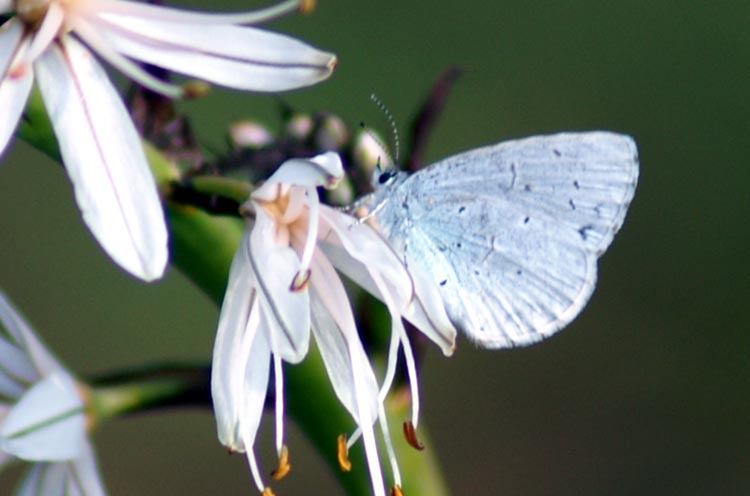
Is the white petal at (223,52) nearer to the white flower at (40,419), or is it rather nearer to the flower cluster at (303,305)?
the flower cluster at (303,305)

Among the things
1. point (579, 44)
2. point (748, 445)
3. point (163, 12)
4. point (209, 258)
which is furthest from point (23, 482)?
point (579, 44)

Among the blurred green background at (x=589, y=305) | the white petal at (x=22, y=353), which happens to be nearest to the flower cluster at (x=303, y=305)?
the white petal at (x=22, y=353)

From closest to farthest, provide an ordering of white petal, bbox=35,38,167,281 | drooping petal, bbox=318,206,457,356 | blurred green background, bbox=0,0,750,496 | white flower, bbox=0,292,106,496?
1. white petal, bbox=35,38,167,281
2. drooping petal, bbox=318,206,457,356
3. white flower, bbox=0,292,106,496
4. blurred green background, bbox=0,0,750,496

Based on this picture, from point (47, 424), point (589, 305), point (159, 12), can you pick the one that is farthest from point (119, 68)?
point (589, 305)

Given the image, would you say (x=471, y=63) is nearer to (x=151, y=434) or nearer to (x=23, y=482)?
(x=151, y=434)

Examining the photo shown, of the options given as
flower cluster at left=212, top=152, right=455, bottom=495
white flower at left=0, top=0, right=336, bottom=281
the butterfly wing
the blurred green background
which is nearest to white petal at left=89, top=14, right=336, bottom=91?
white flower at left=0, top=0, right=336, bottom=281

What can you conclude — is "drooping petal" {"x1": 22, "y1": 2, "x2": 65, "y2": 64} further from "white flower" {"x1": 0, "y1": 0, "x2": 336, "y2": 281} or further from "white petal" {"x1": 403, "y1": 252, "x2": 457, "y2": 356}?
"white petal" {"x1": 403, "y1": 252, "x2": 457, "y2": 356}

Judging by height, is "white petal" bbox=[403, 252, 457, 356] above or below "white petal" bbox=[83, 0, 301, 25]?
below

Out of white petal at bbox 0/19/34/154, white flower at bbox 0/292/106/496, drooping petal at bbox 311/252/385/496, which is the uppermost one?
white petal at bbox 0/19/34/154
